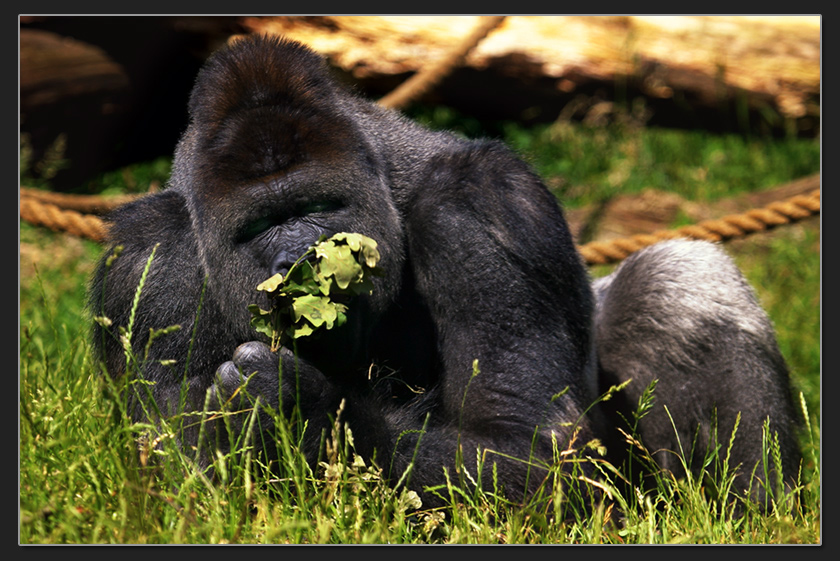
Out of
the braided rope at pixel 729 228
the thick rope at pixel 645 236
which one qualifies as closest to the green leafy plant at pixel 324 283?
the thick rope at pixel 645 236

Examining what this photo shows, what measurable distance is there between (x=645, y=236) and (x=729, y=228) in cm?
52

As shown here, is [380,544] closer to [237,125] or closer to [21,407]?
[21,407]

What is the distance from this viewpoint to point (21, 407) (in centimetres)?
274

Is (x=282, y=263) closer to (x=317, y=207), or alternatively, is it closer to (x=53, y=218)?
(x=317, y=207)

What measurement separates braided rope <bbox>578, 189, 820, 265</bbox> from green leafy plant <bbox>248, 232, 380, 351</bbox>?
2.55 m

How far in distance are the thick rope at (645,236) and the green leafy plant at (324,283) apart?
2.41 m

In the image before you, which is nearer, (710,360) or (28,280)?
(710,360)

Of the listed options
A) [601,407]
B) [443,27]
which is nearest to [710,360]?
[601,407]

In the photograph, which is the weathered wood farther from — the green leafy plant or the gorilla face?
the green leafy plant

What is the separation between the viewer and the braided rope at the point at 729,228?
4988 mm

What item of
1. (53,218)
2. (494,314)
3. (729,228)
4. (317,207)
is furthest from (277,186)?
(729,228)

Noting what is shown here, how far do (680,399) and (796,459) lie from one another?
59 centimetres

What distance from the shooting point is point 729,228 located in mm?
5164

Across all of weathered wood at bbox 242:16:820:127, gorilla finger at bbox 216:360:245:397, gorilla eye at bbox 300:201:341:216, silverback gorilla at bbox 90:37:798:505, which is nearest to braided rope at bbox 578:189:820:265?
silverback gorilla at bbox 90:37:798:505
